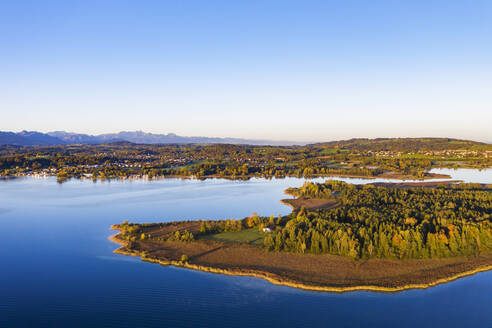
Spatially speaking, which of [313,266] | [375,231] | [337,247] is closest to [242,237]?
[313,266]

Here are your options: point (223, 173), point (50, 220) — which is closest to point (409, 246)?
point (50, 220)

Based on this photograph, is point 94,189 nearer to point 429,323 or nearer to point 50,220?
point 50,220

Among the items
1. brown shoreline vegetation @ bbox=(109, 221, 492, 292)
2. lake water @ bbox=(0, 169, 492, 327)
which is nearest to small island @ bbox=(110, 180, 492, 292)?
brown shoreline vegetation @ bbox=(109, 221, 492, 292)

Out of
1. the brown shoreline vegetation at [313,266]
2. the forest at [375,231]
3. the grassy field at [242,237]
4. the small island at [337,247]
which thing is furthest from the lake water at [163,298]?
the grassy field at [242,237]

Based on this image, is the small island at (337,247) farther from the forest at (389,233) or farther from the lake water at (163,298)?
the lake water at (163,298)

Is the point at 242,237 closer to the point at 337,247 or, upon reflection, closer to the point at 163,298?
the point at 337,247
